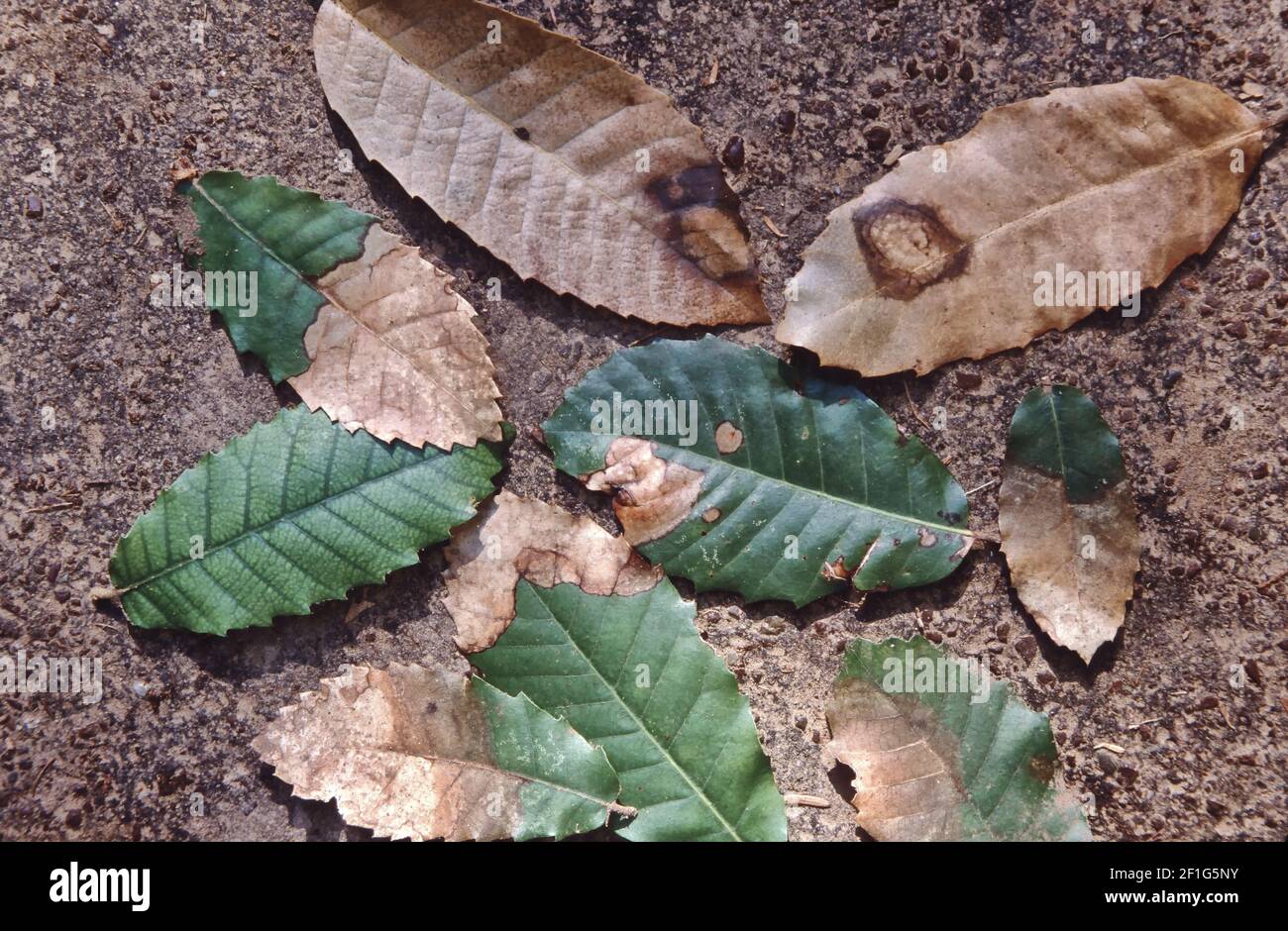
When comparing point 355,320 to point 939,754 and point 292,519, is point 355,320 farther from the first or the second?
point 939,754

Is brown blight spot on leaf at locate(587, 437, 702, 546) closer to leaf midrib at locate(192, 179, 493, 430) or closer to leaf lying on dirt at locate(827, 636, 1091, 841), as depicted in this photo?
leaf midrib at locate(192, 179, 493, 430)

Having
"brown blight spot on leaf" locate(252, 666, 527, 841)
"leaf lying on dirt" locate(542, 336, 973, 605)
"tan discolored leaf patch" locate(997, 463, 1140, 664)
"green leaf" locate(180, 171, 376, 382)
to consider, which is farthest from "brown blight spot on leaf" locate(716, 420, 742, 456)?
"green leaf" locate(180, 171, 376, 382)

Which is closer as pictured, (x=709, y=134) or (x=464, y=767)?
(x=464, y=767)

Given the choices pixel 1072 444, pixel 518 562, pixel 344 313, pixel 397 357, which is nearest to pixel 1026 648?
pixel 1072 444

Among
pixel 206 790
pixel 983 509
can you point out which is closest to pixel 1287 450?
pixel 983 509

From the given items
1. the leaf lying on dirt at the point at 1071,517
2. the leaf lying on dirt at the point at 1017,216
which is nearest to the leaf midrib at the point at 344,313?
the leaf lying on dirt at the point at 1017,216

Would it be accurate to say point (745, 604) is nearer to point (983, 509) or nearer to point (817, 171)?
point (983, 509)
